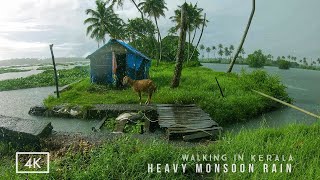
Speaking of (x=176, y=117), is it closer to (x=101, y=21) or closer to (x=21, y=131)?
(x=21, y=131)

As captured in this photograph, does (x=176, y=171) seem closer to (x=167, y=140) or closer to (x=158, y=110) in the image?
(x=167, y=140)

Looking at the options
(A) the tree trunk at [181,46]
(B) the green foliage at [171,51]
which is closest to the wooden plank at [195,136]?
(A) the tree trunk at [181,46]

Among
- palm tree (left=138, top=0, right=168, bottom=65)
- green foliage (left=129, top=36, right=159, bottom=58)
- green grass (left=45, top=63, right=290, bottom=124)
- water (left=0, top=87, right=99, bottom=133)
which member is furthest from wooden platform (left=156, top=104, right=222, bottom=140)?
green foliage (left=129, top=36, right=159, bottom=58)

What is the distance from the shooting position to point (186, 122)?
1118 cm

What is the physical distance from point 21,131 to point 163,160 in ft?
14.4

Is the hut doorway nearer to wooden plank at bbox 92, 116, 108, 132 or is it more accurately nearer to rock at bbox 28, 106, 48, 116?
→ rock at bbox 28, 106, 48, 116

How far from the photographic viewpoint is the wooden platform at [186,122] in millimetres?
9812

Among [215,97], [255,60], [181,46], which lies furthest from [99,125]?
[255,60]

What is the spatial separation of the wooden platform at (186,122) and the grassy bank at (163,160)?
1.82 m

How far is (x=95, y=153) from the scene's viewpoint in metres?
7.31

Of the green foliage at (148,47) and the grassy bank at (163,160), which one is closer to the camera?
the grassy bank at (163,160)

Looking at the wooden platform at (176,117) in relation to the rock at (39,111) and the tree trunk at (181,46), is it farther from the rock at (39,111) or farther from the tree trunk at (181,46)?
the tree trunk at (181,46)

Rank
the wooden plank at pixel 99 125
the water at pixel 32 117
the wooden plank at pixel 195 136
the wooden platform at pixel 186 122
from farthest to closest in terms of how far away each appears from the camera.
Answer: the water at pixel 32 117
the wooden plank at pixel 99 125
the wooden platform at pixel 186 122
the wooden plank at pixel 195 136

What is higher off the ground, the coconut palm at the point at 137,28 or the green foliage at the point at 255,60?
the coconut palm at the point at 137,28
